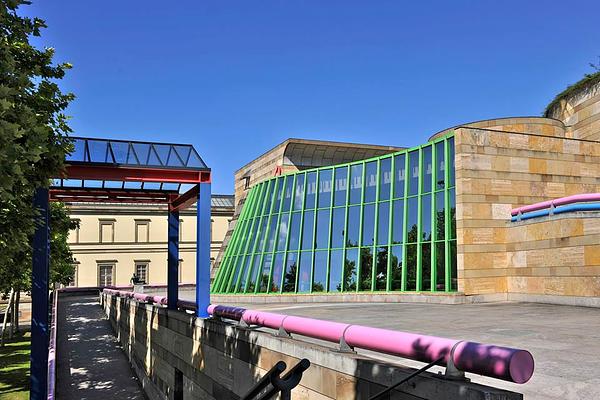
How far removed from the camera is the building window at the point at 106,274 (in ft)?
215

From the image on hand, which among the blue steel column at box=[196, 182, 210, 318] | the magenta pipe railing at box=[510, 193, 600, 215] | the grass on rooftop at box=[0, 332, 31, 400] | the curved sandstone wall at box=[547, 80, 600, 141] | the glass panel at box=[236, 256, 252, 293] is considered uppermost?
the curved sandstone wall at box=[547, 80, 600, 141]

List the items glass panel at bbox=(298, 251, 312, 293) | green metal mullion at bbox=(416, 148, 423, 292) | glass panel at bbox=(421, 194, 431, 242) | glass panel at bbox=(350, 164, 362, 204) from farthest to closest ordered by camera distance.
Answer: glass panel at bbox=(350, 164, 362, 204), glass panel at bbox=(298, 251, 312, 293), glass panel at bbox=(421, 194, 431, 242), green metal mullion at bbox=(416, 148, 423, 292)

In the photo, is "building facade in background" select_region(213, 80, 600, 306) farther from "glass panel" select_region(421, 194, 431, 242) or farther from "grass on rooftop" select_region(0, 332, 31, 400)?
"grass on rooftop" select_region(0, 332, 31, 400)

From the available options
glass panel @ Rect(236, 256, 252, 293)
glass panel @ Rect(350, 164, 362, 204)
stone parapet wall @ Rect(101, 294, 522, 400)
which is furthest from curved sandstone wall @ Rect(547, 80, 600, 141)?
stone parapet wall @ Rect(101, 294, 522, 400)

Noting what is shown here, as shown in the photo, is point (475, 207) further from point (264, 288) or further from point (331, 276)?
point (264, 288)

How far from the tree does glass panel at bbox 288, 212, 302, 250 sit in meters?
15.1

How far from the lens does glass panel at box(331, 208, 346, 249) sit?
26119 millimetres

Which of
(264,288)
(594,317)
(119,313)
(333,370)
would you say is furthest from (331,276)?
(333,370)

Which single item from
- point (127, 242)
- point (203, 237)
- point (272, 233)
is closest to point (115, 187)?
point (203, 237)

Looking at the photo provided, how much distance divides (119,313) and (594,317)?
23.2 m

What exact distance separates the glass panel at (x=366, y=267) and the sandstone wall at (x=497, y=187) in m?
5.00

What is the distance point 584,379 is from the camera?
20.6 ft

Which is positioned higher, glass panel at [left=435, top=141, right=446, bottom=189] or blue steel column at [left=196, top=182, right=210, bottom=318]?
glass panel at [left=435, top=141, right=446, bottom=189]

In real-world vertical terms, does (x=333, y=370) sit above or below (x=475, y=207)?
below
